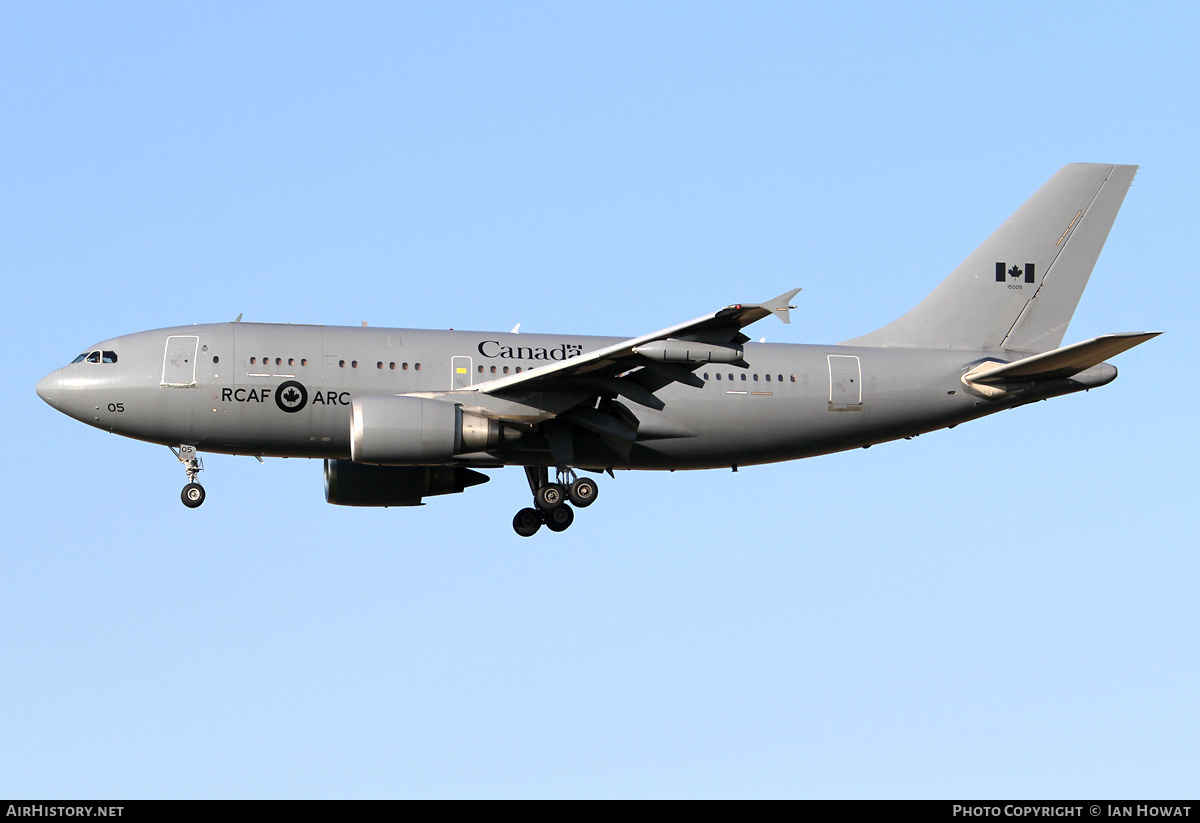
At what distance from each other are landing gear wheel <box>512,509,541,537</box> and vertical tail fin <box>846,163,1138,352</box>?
8.77 m

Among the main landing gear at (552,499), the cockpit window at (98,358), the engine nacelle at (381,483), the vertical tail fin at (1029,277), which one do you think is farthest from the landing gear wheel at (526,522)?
the cockpit window at (98,358)

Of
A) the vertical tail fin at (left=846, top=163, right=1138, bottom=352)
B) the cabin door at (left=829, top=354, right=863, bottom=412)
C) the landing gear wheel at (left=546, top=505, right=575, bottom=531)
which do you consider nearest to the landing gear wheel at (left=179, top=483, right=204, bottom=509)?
the landing gear wheel at (left=546, top=505, right=575, bottom=531)

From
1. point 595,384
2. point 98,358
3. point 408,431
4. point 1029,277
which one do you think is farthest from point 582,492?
point 1029,277

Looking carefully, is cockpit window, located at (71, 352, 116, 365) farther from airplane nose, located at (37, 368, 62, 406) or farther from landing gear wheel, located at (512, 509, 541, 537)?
landing gear wheel, located at (512, 509, 541, 537)

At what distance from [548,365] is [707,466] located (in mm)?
4777

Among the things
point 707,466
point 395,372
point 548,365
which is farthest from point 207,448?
point 707,466

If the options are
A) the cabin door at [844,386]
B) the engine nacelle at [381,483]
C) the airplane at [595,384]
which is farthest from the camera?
the engine nacelle at [381,483]

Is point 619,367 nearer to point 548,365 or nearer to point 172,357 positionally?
point 548,365

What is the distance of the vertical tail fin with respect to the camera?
34.5 m

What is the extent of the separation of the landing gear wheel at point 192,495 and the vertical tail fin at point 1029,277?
51.4 feet

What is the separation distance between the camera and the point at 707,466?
32.4 meters

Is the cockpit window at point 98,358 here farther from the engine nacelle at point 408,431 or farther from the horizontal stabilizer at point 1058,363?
the horizontal stabilizer at point 1058,363

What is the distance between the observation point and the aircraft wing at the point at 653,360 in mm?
26828

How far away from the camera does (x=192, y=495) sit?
30547 millimetres
